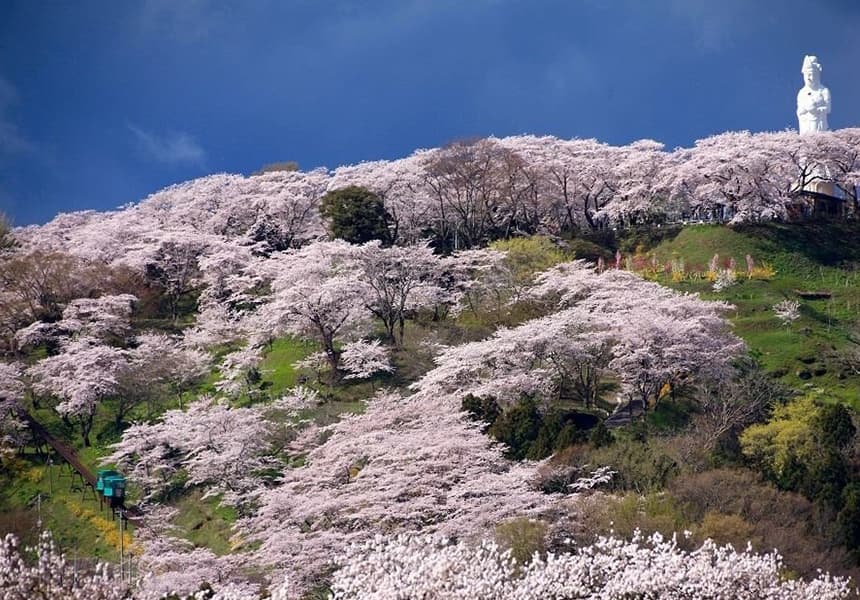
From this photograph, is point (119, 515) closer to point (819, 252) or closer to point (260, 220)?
point (260, 220)

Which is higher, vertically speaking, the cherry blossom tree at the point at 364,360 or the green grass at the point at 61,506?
the cherry blossom tree at the point at 364,360

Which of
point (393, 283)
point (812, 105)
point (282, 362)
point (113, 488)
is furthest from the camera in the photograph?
point (812, 105)

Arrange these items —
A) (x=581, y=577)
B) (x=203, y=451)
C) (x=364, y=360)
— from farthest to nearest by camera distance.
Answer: (x=364, y=360) → (x=203, y=451) → (x=581, y=577)

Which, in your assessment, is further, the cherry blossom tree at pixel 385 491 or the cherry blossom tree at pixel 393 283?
the cherry blossom tree at pixel 393 283

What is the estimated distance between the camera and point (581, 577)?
20094mm

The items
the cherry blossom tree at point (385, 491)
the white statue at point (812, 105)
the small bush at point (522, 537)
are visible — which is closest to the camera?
the small bush at point (522, 537)

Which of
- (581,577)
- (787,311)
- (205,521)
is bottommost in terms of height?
(205,521)

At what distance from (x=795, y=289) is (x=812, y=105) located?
66.1 feet

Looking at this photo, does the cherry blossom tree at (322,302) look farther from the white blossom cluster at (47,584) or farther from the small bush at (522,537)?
the white blossom cluster at (47,584)

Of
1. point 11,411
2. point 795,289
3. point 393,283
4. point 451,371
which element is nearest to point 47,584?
point 451,371

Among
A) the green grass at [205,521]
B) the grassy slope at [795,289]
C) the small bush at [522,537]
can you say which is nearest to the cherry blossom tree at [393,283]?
the grassy slope at [795,289]

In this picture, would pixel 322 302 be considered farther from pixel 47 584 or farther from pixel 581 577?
pixel 47 584

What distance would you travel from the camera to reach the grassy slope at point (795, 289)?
37191 mm

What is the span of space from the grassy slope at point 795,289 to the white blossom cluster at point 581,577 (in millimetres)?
15732
